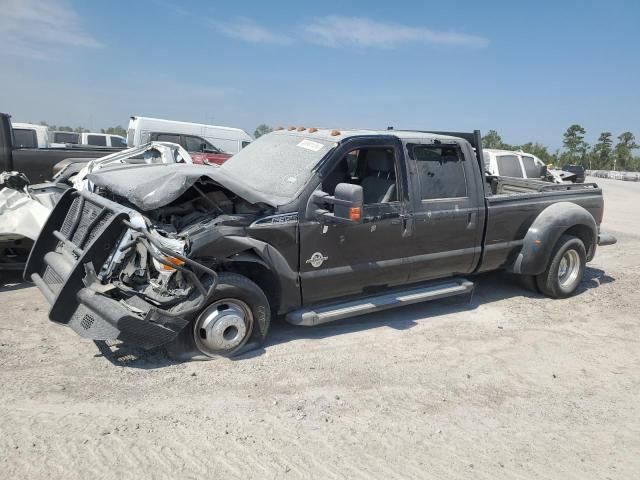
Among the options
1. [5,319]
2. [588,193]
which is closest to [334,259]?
[5,319]

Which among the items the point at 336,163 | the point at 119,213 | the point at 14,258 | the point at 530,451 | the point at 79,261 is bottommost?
the point at 530,451

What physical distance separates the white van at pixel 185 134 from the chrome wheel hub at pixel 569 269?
14215 millimetres

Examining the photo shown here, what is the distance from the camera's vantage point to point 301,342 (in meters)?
5.13

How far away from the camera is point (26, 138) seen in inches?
492

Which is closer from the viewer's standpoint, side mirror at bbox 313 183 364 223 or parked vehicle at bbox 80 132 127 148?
side mirror at bbox 313 183 364 223

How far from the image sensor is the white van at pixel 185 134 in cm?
1903

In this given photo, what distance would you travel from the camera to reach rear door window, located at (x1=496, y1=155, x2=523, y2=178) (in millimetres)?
15039

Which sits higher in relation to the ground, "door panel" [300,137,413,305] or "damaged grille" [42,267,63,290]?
"door panel" [300,137,413,305]

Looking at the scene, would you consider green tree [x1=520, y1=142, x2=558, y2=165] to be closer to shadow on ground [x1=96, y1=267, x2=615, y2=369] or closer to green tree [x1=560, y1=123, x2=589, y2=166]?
green tree [x1=560, y1=123, x2=589, y2=166]

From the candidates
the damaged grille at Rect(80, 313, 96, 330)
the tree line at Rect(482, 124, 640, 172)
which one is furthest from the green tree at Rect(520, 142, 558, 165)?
the damaged grille at Rect(80, 313, 96, 330)

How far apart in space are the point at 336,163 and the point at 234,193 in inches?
42.8

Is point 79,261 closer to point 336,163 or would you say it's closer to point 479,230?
point 336,163

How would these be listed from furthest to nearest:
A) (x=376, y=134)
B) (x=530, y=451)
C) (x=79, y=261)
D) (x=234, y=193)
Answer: (x=376, y=134)
(x=234, y=193)
(x=79, y=261)
(x=530, y=451)

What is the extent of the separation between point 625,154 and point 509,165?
31551 millimetres
